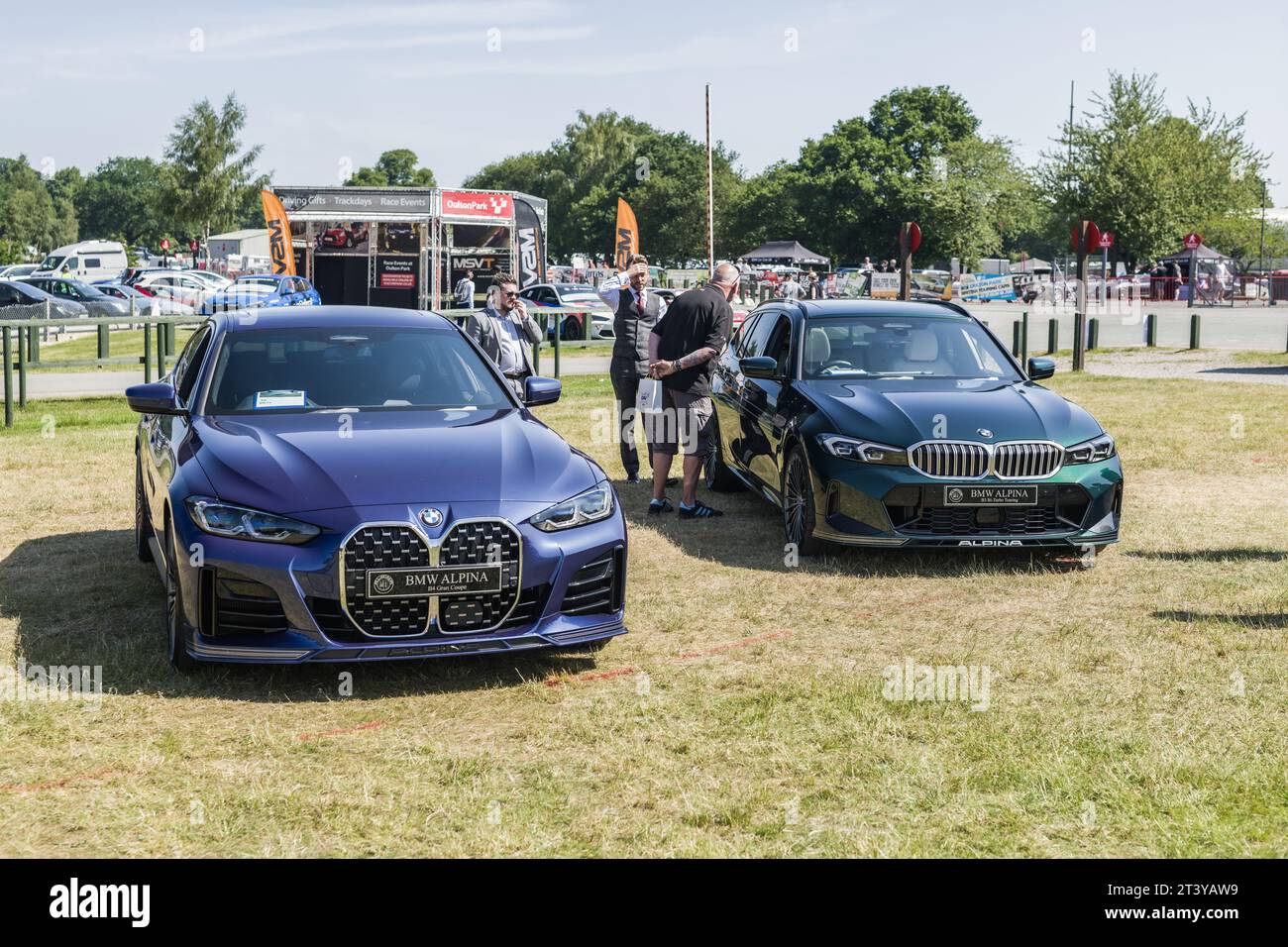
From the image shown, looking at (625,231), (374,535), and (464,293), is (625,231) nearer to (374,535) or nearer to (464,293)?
(464,293)

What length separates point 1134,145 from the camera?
59.6m

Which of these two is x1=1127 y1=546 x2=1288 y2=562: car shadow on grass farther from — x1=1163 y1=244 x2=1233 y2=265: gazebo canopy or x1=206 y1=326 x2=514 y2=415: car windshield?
x1=1163 y1=244 x2=1233 y2=265: gazebo canopy

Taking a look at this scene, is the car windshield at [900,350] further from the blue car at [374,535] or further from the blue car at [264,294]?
the blue car at [264,294]

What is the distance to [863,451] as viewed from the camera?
8.56m

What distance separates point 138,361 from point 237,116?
64894 millimetres

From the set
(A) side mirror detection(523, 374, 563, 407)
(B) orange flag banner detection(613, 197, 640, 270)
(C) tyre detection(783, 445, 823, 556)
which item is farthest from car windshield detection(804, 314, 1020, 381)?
(B) orange flag banner detection(613, 197, 640, 270)

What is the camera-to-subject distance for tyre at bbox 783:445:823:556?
8.88 m

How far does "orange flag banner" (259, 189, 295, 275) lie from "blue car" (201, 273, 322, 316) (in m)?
0.28

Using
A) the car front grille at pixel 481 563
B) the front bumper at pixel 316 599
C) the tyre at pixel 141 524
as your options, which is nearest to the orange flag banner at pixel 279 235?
the tyre at pixel 141 524

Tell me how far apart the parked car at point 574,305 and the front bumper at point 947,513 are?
20359 millimetres

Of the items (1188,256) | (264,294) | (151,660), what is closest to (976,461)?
(151,660)

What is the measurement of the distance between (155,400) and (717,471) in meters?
5.44
